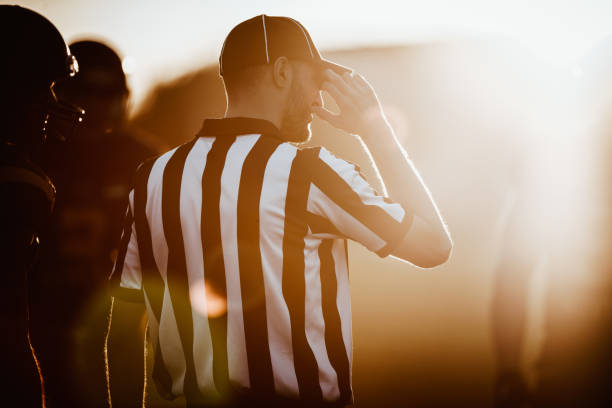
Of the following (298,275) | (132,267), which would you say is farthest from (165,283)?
(298,275)

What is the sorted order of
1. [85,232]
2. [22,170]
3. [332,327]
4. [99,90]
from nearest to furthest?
1. [22,170]
2. [332,327]
3. [85,232]
4. [99,90]

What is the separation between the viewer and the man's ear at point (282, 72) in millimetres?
1756

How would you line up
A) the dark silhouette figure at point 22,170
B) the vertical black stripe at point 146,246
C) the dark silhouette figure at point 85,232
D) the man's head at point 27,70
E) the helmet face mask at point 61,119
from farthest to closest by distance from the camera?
the dark silhouette figure at point 85,232, the helmet face mask at point 61,119, the vertical black stripe at point 146,246, the man's head at point 27,70, the dark silhouette figure at point 22,170

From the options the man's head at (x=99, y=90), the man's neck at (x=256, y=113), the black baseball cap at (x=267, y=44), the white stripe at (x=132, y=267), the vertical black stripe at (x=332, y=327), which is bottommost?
the vertical black stripe at (x=332, y=327)

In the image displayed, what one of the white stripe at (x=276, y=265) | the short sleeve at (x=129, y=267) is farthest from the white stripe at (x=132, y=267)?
the white stripe at (x=276, y=265)

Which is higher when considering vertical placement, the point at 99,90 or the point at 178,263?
the point at 99,90

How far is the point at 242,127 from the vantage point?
171 cm

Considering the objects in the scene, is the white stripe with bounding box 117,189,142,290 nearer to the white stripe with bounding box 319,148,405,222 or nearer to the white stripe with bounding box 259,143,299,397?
the white stripe with bounding box 259,143,299,397

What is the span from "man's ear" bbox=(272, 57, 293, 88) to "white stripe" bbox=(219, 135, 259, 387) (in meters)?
0.27

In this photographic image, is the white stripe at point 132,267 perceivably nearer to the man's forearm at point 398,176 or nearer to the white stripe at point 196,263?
the white stripe at point 196,263

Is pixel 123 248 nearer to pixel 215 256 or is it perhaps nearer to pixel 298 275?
pixel 215 256

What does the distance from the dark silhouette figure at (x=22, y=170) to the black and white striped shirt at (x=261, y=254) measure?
0.38 metres

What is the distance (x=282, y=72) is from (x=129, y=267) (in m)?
0.88

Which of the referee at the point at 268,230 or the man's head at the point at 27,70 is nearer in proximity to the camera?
the referee at the point at 268,230
